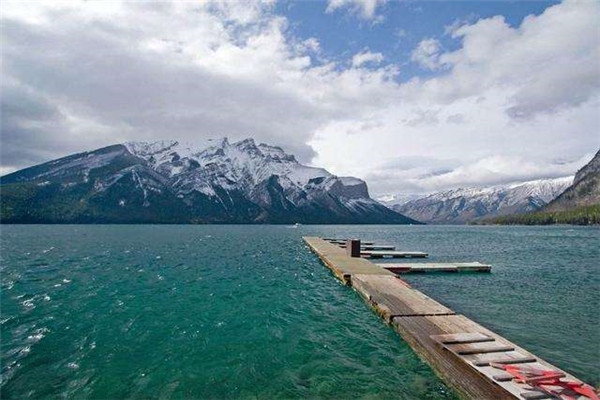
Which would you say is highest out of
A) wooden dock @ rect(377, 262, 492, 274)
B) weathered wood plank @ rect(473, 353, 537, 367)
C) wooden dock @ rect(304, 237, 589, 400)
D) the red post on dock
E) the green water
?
the red post on dock

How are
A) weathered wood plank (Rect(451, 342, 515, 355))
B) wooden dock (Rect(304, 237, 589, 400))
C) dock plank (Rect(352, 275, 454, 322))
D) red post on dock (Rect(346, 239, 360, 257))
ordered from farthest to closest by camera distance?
1. red post on dock (Rect(346, 239, 360, 257))
2. dock plank (Rect(352, 275, 454, 322))
3. weathered wood plank (Rect(451, 342, 515, 355))
4. wooden dock (Rect(304, 237, 589, 400))

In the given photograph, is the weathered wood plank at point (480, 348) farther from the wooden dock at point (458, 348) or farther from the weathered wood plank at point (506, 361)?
the weathered wood plank at point (506, 361)

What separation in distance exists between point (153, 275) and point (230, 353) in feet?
88.2

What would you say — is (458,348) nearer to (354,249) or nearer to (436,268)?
(436,268)

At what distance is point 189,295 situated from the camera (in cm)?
3089

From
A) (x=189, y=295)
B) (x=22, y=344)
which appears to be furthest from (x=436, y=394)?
(x=189, y=295)

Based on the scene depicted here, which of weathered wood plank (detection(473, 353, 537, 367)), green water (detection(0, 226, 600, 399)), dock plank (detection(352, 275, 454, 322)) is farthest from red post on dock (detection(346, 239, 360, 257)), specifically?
weathered wood plank (detection(473, 353, 537, 367))

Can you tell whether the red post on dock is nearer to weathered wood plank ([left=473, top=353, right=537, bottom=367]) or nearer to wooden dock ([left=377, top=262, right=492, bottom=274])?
wooden dock ([left=377, top=262, right=492, bottom=274])

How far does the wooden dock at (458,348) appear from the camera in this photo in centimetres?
1271

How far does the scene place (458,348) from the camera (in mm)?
15773

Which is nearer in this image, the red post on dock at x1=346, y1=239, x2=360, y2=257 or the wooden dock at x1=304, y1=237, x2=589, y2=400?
the wooden dock at x1=304, y1=237, x2=589, y2=400

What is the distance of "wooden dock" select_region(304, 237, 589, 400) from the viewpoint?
12.7 m

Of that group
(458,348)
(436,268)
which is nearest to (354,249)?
(436,268)

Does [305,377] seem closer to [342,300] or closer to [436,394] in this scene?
[436,394]
